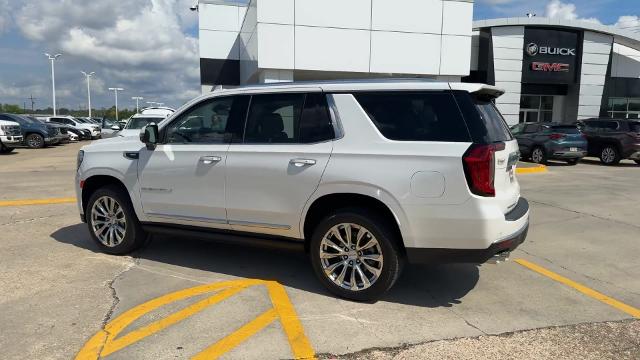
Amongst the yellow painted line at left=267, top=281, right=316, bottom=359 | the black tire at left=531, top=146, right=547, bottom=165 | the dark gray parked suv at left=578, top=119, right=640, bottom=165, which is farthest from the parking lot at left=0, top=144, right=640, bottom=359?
the dark gray parked suv at left=578, top=119, right=640, bottom=165

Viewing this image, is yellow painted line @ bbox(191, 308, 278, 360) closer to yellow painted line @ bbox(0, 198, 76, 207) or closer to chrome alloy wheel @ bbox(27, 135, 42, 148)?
yellow painted line @ bbox(0, 198, 76, 207)

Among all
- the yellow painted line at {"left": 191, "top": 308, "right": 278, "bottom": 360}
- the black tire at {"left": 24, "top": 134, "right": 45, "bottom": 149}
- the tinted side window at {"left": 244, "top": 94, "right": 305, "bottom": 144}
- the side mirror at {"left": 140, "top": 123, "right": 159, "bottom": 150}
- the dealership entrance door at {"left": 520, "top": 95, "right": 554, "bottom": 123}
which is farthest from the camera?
the dealership entrance door at {"left": 520, "top": 95, "right": 554, "bottom": 123}

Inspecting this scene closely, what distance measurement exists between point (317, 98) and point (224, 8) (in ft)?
94.2

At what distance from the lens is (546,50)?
3111cm

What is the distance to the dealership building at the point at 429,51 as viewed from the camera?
18984mm

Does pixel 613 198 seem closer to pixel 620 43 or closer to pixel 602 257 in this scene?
pixel 602 257

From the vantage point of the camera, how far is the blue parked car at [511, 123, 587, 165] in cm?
1708

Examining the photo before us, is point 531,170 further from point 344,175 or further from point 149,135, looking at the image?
point 149,135

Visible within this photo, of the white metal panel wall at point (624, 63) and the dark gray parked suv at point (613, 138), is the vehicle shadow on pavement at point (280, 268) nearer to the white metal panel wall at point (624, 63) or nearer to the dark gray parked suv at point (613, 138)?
the dark gray parked suv at point (613, 138)

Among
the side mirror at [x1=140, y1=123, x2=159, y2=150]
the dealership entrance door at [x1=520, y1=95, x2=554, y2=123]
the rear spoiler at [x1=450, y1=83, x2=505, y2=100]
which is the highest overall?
the dealership entrance door at [x1=520, y1=95, x2=554, y2=123]

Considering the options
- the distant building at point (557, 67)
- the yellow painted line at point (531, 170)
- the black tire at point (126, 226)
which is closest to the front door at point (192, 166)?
the black tire at point (126, 226)

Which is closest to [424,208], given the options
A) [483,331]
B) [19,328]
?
[483,331]

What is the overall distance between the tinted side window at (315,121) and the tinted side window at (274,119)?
0.06m

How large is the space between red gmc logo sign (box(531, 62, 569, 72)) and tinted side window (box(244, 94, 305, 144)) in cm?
3054
